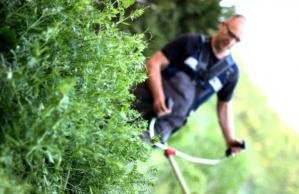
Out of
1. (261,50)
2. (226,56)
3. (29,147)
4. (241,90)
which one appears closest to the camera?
(29,147)

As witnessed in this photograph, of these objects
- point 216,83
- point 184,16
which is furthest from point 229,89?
point 184,16

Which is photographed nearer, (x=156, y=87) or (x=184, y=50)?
(x=156, y=87)

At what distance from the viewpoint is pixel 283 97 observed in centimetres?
859

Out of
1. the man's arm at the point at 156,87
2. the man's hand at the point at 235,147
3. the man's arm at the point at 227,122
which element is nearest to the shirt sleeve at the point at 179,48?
the man's arm at the point at 156,87

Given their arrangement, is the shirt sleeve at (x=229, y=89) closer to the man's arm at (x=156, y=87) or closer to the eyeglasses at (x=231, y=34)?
the eyeglasses at (x=231, y=34)

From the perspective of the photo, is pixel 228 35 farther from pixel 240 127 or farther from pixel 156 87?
pixel 240 127

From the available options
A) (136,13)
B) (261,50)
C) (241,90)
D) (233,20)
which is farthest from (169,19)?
(241,90)

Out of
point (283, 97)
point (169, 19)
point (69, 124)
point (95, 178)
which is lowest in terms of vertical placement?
point (283, 97)

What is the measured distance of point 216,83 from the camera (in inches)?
97.0

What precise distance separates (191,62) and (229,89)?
1.17ft

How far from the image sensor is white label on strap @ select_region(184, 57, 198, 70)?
2.35 meters

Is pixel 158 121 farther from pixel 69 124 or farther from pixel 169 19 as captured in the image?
pixel 169 19

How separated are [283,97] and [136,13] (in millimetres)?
7957

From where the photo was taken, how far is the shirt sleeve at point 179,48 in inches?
92.9
